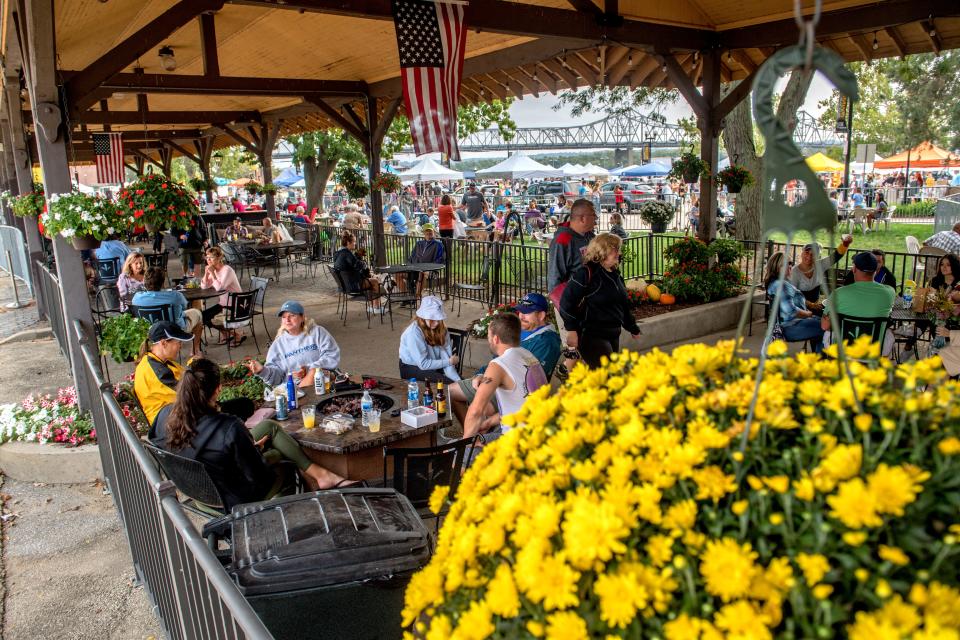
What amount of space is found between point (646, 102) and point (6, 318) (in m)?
15.4

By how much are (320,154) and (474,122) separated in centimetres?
792

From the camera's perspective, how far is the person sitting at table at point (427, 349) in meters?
5.86

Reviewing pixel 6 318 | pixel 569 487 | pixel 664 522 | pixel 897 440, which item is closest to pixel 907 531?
pixel 897 440

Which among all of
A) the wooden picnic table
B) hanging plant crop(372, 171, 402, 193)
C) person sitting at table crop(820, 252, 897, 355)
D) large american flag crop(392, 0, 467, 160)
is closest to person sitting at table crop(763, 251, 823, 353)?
person sitting at table crop(820, 252, 897, 355)

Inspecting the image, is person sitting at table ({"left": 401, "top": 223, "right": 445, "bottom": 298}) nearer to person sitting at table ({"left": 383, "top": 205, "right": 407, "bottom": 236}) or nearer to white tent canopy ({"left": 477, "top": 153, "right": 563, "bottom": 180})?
person sitting at table ({"left": 383, "top": 205, "right": 407, "bottom": 236})

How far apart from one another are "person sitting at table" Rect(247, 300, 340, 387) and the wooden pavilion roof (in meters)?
3.25

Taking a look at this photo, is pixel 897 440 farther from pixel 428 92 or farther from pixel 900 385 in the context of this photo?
pixel 428 92

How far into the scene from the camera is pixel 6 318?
40.1 feet

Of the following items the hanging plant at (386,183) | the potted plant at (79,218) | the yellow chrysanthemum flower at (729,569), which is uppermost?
the hanging plant at (386,183)

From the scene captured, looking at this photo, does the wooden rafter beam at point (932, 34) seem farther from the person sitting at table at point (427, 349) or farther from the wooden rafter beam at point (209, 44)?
the wooden rafter beam at point (209, 44)

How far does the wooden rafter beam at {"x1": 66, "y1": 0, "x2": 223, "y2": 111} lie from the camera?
6793mm

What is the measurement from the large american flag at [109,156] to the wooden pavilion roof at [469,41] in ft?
17.7

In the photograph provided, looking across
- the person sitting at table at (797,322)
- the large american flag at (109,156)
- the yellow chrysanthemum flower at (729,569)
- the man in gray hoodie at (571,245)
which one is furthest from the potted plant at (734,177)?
the large american flag at (109,156)

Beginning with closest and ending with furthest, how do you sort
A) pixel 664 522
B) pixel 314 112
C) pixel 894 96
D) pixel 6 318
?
pixel 664 522 < pixel 6 318 < pixel 314 112 < pixel 894 96
